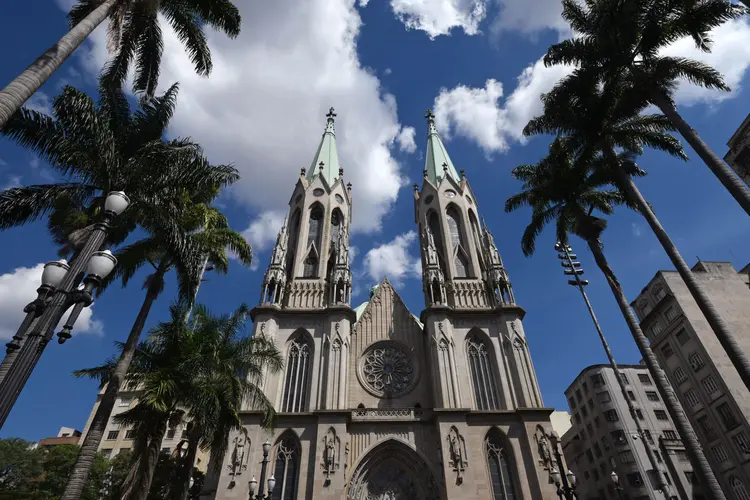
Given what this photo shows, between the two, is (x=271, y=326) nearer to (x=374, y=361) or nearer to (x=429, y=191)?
(x=374, y=361)

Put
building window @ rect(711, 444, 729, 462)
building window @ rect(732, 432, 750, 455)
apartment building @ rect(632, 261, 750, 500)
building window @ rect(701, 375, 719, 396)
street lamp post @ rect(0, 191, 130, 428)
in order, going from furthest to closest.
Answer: building window @ rect(701, 375, 719, 396) < building window @ rect(711, 444, 729, 462) < apartment building @ rect(632, 261, 750, 500) < building window @ rect(732, 432, 750, 455) < street lamp post @ rect(0, 191, 130, 428)

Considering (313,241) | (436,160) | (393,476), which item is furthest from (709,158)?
(436,160)

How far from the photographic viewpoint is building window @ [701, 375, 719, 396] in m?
30.7

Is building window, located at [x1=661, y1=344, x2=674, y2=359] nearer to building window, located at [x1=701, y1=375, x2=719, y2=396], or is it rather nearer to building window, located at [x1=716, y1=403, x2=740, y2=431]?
building window, located at [x1=701, y1=375, x2=719, y2=396]

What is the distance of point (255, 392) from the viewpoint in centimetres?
1759

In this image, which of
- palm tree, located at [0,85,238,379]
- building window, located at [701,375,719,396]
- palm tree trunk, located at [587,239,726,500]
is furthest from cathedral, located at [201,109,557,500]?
building window, located at [701,375,719,396]

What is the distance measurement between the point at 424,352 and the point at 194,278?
1751cm

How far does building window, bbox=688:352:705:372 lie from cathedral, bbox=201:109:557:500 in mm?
16421

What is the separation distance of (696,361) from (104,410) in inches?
1517

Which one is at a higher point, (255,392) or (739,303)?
(739,303)

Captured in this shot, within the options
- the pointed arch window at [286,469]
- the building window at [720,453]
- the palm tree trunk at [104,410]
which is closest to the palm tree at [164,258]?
the palm tree trunk at [104,410]

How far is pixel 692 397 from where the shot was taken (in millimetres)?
32562

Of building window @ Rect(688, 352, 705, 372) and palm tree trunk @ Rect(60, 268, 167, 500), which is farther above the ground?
building window @ Rect(688, 352, 705, 372)

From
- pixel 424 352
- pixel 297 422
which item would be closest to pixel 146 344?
pixel 297 422
